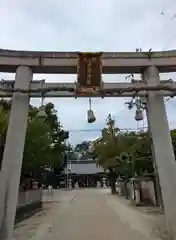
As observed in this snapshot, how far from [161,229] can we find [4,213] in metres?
6.34

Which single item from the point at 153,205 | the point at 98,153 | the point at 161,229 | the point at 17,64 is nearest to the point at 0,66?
the point at 17,64

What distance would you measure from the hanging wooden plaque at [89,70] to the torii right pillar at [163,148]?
1.33 metres

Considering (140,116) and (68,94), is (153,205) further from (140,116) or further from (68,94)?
(68,94)

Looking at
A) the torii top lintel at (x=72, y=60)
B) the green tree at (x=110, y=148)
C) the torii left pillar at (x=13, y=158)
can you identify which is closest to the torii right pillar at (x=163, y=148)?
the torii top lintel at (x=72, y=60)

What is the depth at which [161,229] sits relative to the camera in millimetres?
12875

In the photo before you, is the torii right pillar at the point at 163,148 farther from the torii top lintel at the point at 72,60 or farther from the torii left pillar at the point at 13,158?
the torii left pillar at the point at 13,158

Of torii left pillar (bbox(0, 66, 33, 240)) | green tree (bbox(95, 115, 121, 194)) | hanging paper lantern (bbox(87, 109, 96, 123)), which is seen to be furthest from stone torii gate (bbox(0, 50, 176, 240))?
green tree (bbox(95, 115, 121, 194))

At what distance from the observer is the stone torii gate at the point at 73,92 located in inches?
355

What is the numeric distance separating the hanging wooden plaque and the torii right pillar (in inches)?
52.4

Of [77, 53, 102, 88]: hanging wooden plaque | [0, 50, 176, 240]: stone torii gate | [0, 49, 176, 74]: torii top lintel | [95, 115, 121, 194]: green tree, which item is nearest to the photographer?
[0, 50, 176, 240]: stone torii gate

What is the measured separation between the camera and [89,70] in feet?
31.2

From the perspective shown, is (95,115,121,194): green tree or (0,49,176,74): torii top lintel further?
(95,115,121,194): green tree

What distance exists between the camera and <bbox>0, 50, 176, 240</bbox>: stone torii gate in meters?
9.01

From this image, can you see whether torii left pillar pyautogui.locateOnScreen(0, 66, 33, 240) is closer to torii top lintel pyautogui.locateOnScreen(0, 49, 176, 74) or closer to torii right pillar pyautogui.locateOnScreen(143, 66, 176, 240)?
torii top lintel pyautogui.locateOnScreen(0, 49, 176, 74)
